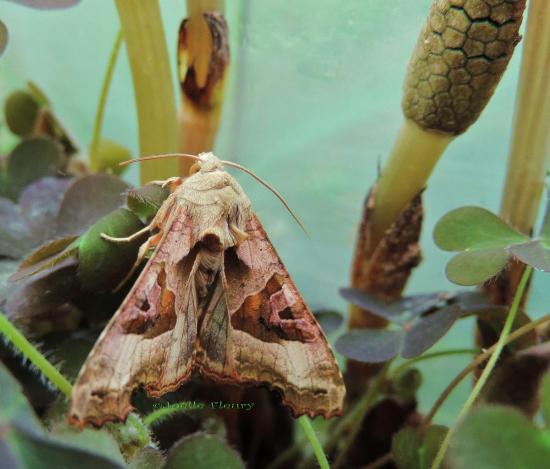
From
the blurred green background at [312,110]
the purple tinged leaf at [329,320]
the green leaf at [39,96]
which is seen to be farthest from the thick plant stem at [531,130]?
→ the green leaf at [39,96]

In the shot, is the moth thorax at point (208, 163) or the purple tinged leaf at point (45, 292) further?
the moth thorax at point (208, 163)

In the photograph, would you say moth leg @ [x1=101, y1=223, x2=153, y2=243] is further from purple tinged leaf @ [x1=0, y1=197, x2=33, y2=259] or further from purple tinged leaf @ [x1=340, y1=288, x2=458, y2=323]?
purple tinged leaf @ [x1=340, y1=288, x2=458, y2=323]

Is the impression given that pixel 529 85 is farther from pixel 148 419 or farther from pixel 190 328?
pixel 148 419

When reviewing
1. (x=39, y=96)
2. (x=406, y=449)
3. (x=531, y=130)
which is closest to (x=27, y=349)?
(x=406, y=449)

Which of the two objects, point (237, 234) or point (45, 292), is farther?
point (237, 234)

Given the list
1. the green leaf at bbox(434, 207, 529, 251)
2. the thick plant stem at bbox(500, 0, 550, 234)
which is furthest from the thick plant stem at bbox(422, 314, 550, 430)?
the thick plant stem at bbox(500, 0, 550, 234)

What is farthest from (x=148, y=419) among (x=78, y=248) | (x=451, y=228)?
(x=451, y=228)

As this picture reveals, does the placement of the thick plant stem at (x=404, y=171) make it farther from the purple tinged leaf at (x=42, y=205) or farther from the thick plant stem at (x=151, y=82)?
the purple tinged leaf at (x=42, y=205)

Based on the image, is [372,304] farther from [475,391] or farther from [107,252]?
[107,252]

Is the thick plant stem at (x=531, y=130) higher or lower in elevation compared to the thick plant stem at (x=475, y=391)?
higher
